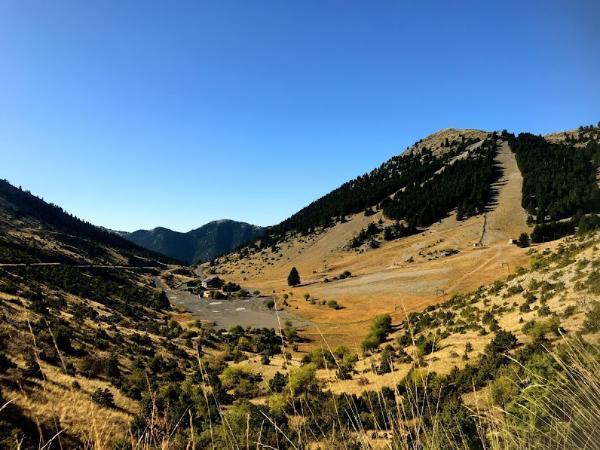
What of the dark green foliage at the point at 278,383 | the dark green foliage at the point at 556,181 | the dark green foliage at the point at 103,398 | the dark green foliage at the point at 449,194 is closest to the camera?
the dark green foliage at the point at 103,398

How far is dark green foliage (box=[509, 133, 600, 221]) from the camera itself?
3295 inches

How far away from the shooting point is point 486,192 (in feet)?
368

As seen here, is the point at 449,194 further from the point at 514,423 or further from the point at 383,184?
the point at 514,423

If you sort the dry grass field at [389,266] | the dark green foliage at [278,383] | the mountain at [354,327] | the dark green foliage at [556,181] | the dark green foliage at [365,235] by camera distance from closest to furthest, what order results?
1. the mountain at [354,327]
2. the dark green foliage at [278,383]
3. the dry grass field at [389,266]
4. the dark green foliage at [556,181]
5. the dark green foliage at [365,235]

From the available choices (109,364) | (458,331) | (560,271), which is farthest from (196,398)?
(560,271)

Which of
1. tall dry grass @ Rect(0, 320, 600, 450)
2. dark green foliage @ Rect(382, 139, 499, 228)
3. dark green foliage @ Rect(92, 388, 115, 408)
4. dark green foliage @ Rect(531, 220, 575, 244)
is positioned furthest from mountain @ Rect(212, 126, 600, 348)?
tall dry grass @ Rect(0, 320, 600, 450)

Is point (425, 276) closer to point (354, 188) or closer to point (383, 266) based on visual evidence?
point (383, 266)

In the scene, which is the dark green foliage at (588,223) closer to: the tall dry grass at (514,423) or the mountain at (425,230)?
the mountain at (425,230)

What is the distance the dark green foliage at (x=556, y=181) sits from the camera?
83.7 metres

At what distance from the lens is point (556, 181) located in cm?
9925

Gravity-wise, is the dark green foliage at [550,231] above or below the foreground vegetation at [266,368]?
above

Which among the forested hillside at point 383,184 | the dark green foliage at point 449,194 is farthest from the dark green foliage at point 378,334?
the forested hillside at point 383,184

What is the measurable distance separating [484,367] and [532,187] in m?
101

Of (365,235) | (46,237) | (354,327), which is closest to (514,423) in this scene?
(354,327)
